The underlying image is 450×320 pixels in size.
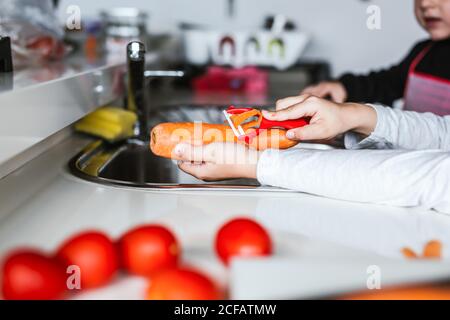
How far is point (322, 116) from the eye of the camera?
0.82 meters

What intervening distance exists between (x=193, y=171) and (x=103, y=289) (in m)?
0.32

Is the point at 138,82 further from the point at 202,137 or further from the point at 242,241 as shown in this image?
the point at 242,241

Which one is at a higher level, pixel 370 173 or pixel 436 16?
pixel 436 16

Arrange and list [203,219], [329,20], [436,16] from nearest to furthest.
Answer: [203,219] < [436,16] < [329,20]

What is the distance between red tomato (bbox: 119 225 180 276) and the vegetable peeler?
0.94 ft

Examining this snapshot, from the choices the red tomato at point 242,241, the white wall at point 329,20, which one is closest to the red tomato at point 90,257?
the red tomato at point 242,241

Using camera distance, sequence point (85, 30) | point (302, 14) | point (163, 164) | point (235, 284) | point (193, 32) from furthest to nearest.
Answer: point (302, 14) < point (193, 32) < point (85, 30) < point (163, 164) < point (235, 284)

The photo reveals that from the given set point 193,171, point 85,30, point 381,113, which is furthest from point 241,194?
point 85,30

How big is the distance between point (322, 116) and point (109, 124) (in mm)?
529

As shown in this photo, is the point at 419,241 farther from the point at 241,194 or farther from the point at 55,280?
the point at 55,280

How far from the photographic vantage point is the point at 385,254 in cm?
62

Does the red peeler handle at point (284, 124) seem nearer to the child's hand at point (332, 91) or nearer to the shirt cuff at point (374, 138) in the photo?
the shirt cuff at point (374, 138)

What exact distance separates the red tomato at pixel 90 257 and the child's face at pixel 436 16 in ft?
3.80

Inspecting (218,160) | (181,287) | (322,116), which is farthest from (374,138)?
(181,287)
